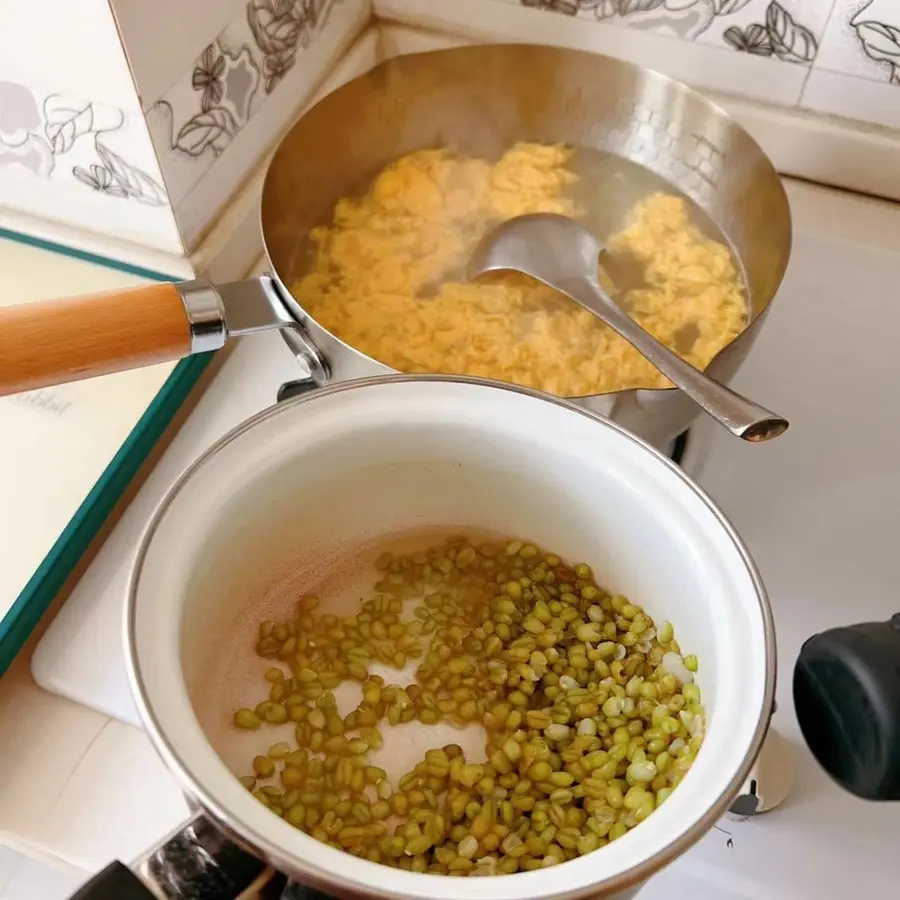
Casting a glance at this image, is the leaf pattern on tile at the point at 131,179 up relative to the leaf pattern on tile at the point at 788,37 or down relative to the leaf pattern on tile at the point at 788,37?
down

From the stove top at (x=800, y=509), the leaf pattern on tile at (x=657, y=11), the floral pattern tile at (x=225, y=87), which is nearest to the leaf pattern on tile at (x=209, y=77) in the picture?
the floral pattern tile at (x=225, y=87)

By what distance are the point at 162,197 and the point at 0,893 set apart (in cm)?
52

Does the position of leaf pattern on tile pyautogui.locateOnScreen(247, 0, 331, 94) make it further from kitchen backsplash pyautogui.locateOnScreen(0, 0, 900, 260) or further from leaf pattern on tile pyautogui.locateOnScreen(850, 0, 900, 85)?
leaf pattern on tile pyautogui.locateOnScreen(850, 0, 900, 85)

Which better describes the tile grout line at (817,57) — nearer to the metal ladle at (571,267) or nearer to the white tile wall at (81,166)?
the metal ladle at (571,267)

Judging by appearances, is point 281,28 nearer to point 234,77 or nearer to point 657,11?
point 234,77

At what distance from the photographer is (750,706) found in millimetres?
402

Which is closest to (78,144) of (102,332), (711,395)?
(102,332)

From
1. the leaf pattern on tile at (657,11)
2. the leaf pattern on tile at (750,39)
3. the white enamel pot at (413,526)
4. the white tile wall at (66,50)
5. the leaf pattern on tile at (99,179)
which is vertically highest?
the white tile wall at (66,50)

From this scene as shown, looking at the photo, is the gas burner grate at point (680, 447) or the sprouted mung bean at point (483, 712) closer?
the sprouted mung bean at point (483, 712)

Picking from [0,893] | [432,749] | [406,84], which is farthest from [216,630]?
[406,84]

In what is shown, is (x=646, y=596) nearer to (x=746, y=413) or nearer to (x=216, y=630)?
(x=746, y=413)

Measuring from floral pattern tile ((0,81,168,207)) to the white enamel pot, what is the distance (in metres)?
0.26

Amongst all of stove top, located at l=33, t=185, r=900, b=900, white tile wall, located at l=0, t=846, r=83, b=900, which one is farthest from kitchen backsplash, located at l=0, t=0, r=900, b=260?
white tile wall, located at l=0, t=846, r=83, b=900

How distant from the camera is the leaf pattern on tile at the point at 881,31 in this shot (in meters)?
0.71
